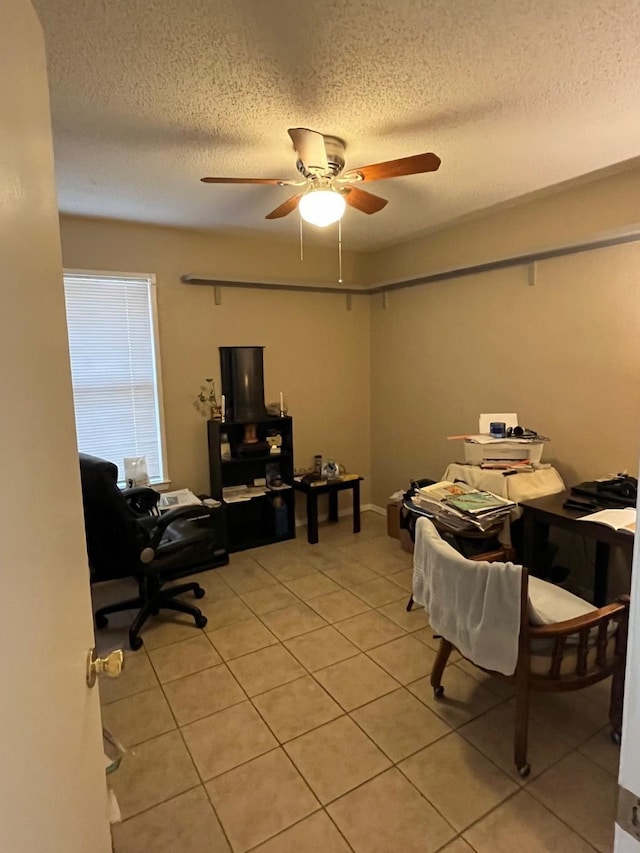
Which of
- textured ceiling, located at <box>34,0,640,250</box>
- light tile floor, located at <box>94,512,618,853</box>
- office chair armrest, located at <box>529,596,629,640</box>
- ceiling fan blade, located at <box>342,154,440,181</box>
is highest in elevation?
textured ceiling, located at <box>34,0,640,250</box>

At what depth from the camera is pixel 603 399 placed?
2820mm

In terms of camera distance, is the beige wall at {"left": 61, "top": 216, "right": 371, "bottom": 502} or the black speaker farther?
the black speaker

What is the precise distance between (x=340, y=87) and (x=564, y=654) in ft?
7.36

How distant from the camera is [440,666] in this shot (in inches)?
83.7

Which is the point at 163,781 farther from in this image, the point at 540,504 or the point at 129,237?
the point at 129,237

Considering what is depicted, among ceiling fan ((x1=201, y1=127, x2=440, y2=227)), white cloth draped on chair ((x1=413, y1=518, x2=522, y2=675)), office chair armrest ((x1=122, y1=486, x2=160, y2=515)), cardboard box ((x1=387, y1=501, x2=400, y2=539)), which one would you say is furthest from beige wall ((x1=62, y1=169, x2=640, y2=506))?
white cloth draped on chair ((x1=413, y1=518, x2=522, y2=675))

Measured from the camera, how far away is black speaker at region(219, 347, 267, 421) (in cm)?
382

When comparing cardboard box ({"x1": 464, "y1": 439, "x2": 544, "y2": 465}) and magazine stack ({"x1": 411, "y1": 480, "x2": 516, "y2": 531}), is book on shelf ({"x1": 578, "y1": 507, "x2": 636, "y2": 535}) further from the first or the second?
cardboard box ({"x1": 464, "y1": 439, "x2": 544, "y2": 465})

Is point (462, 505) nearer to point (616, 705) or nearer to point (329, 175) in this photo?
point (616, 705)

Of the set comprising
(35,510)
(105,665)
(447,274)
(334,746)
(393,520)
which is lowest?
(334,746)

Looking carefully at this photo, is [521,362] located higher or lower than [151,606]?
higher

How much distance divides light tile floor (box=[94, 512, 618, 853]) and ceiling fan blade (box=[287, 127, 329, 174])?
7.72 feet

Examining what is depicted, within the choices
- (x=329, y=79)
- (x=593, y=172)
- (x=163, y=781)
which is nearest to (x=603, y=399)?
(x=593, y=172)

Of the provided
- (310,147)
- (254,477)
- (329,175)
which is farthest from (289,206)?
(254,477)
